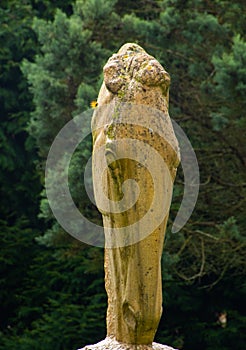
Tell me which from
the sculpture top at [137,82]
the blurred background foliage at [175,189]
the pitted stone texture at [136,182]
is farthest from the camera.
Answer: the blurred background foliage at [175,189]

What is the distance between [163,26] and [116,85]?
839cm

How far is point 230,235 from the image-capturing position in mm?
12898

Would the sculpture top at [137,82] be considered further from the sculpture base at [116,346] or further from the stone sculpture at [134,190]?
the sculpture base at [116,346]

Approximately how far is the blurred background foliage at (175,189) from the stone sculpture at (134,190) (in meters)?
6.52

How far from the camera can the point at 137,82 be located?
6.09m

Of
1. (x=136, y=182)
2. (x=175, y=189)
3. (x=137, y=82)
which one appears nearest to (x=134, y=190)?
(x=136, y=182)

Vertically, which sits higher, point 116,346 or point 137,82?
point 137,82

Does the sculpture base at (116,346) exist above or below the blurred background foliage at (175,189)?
above

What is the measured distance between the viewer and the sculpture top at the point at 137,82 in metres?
6.07

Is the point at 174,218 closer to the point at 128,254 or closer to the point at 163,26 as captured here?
the point at 163,26

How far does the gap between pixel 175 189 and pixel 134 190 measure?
7447 mm

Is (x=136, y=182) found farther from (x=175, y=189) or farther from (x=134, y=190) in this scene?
(x=175, y=189)

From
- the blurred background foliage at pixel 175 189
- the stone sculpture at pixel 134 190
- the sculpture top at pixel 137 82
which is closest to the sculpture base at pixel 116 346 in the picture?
the stone sculpture at pixel 134 190

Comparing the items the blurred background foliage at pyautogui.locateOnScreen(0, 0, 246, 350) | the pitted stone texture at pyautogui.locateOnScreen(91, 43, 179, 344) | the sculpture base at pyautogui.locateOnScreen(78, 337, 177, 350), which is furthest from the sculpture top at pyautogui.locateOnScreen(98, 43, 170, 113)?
the blurred background foliage at pyautogui.locateOnScreen(0, 0, 246, 350)
